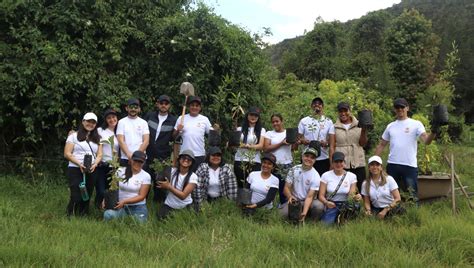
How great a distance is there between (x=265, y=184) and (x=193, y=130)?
1208 millimetres

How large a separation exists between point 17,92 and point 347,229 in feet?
17.2

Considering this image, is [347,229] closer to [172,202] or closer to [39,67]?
[172,202]

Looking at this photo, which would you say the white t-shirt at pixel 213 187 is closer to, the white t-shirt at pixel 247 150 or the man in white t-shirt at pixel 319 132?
the white t-shirt at pixel 247 150

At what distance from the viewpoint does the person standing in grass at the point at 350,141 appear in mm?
5777

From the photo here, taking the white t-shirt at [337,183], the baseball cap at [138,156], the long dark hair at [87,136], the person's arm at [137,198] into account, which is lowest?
the person's arm at [137,198]

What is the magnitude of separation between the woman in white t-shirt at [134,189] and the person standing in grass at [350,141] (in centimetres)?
241

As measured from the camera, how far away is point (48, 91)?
6.84 meters

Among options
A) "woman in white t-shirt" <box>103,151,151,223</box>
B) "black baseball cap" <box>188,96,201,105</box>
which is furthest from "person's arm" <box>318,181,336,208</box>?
"woman in white t-shirt" <box>103,151,151,223</box>

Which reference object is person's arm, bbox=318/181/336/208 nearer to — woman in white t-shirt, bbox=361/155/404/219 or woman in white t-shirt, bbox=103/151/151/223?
woman in white t-shirt, bbox=361/155/404/219

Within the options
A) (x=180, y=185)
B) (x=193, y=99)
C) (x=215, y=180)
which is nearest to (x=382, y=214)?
(x=215, y=180)

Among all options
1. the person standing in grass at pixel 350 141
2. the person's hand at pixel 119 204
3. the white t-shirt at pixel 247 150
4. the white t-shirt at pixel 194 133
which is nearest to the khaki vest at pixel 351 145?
the person standing in grass at pixel 350 141

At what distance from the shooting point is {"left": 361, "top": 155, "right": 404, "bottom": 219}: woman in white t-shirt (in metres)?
5.20

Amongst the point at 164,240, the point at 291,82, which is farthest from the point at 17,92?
the point at 291,82

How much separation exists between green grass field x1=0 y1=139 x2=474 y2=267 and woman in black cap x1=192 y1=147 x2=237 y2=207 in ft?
1.05
